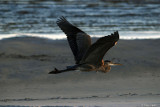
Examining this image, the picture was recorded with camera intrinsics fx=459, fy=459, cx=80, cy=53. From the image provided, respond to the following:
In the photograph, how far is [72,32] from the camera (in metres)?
7.93

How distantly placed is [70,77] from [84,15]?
9.50 m

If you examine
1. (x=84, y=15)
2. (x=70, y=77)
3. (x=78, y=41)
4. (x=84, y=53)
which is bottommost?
(x=84, y=15)

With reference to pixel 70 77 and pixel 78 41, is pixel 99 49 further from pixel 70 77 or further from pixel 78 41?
pixel 70 77

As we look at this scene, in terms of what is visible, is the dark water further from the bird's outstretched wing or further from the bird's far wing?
the bird's far wing

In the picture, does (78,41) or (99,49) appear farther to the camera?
(78,41)

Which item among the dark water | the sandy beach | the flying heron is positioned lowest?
the dark water

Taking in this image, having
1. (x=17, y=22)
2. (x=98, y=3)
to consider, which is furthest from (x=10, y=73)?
(x=98, y=3)

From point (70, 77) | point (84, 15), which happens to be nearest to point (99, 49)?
point (70, 77)

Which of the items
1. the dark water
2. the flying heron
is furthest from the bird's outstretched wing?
the dark water

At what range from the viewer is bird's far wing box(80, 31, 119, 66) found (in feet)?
21.8

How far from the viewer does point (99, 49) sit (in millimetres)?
7133

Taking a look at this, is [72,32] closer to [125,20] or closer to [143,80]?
[143,80]

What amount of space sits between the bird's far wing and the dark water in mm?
7266

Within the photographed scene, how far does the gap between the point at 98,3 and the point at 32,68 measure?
14.2 metres
